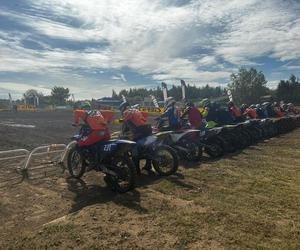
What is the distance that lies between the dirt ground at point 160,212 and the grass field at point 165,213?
13 millimetres

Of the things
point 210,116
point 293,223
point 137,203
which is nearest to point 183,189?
point 137,203

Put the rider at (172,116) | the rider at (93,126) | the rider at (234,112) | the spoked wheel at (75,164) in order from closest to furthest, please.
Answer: the rider at (93,126) → the spoked wheel at (75,164) → the rider at (172,116) → the rider at (234,112)

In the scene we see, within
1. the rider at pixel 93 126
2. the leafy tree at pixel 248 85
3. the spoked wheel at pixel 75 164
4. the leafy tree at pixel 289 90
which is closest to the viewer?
the rider at pixel 93 126

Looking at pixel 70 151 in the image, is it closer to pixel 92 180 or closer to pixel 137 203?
pixel 92 180

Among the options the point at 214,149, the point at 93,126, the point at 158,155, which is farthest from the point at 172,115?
the point at 93,126

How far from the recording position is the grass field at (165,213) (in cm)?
467

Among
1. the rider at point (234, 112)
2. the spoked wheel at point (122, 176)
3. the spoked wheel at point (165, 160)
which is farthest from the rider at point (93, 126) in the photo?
the rider at point (234, 112)

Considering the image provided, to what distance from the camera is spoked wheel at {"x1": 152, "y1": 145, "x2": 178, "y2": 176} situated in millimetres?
8461

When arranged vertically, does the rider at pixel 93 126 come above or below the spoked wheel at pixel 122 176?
above

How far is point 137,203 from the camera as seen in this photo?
20.8 ft

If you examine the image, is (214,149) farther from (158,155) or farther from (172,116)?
(158,155)

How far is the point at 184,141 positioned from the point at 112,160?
140 inches

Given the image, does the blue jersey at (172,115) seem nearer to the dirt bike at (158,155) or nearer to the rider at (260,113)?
the dirt bike at (158,155)

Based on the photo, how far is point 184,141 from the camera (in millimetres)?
10477
